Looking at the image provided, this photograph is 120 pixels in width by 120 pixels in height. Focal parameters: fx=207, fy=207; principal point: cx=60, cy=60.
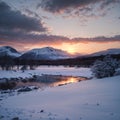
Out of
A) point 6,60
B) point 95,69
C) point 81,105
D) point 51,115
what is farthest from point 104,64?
point 6,60

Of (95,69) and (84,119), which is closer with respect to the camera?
(84,119)

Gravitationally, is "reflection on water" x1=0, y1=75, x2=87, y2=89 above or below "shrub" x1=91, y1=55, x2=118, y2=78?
below

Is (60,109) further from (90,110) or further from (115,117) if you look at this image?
(115,117)

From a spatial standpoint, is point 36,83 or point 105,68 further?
point 36,83

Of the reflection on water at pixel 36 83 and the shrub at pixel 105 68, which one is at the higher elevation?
the shrub at pixel 105 68

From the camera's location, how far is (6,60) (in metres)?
A: 98.8

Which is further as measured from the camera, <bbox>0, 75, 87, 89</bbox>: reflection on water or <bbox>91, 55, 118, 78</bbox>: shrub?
<bbox>0, 75, 87, 89</bbox>: reflection on water

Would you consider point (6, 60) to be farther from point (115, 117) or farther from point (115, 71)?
point (115, 117)

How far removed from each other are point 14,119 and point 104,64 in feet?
106

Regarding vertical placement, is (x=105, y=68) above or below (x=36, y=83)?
above

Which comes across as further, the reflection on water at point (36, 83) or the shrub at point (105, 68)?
the reflection on water at point (36, 83)

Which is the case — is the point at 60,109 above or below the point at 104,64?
below

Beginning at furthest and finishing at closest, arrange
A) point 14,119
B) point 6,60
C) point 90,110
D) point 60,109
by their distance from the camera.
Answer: point 6,60
point 60,109
point 90,110
point 14,119

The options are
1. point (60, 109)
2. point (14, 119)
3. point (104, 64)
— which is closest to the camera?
point (14, 119)
